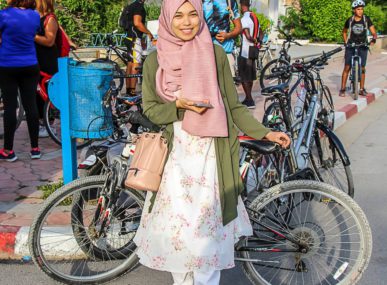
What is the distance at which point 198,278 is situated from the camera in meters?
2.92

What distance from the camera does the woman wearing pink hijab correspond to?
108 inches

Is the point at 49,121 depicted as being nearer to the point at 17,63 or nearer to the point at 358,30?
the point at 17,63

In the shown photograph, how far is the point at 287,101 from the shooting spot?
4.66 meters

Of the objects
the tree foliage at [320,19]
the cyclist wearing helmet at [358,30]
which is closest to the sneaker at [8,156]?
the cyclist wearing helmet at [358,30]

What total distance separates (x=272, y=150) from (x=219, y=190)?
0.49m

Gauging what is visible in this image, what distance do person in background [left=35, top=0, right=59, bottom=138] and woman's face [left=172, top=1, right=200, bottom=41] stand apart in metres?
3.69

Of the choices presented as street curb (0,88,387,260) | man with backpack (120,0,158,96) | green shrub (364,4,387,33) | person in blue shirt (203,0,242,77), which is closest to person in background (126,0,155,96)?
man with backpack (120,0,158,96)

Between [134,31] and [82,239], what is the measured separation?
21.5 ft

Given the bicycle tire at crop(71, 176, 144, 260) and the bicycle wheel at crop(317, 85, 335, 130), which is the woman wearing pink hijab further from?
the bicycle wheel at crop(317, 85, 335, 130)

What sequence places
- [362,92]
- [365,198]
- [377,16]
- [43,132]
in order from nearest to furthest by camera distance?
[365,198], [43,132], [362,92], [377,16]

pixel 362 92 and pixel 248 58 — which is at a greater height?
pixel 248 58

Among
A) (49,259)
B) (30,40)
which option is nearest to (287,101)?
(49,259)

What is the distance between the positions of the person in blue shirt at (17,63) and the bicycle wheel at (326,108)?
300 cm

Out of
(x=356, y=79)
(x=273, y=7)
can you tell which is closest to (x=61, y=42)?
(x=356, y=79)
